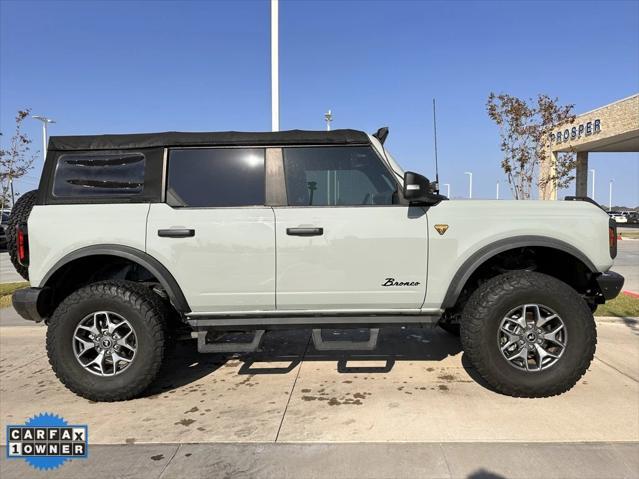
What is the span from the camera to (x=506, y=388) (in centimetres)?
348

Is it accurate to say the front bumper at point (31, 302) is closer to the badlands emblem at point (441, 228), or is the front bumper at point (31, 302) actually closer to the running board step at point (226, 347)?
the running board step at point (226, 347)

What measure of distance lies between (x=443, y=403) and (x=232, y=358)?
87.3 inches

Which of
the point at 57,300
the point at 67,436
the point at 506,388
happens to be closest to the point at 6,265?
the point at 57,300

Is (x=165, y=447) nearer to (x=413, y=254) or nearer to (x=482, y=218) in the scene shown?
(x=413, y=254)

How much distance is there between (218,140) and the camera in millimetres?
3686

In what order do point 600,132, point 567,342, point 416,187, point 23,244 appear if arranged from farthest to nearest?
1. point 600,132
2. point 23,244
3. point 567,342
4. point 416,187

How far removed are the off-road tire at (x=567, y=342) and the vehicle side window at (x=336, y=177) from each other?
Answer: 3.82ft

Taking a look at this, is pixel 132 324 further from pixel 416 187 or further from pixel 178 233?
pixel 416 187

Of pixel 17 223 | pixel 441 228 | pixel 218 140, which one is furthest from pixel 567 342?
pixel 17 223

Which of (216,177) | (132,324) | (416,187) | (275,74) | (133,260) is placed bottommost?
(132,324)

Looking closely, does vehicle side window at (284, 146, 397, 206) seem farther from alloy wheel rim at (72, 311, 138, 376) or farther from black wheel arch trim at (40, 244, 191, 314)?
alloy wheel rim at (72, 311, 138, 376)

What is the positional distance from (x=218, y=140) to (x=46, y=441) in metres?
2.50

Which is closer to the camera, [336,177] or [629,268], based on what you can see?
[336,177]

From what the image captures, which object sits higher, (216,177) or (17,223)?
(216,177)
